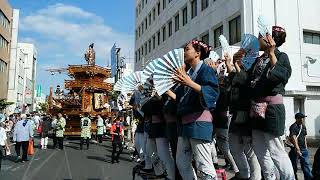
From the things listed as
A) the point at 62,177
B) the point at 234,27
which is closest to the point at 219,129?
the point at 62,177

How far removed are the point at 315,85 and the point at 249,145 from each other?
58.3 ft

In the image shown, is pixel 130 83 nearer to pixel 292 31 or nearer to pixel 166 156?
pixel 166 156

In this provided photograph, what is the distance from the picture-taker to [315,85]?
2080 centimetres

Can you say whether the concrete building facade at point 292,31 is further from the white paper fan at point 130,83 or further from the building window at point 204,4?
the white paper fan at point 130,83

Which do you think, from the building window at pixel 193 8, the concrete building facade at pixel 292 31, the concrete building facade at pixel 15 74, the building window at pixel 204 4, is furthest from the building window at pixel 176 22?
the concrete building facade at pixel 15 74

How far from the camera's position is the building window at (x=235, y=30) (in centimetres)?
2094

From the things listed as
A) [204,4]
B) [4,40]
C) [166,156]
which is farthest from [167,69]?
[4,40]

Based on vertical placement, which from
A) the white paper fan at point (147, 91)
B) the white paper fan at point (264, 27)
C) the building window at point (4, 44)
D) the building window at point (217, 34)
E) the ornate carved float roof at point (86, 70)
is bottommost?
the white paper fan at point (147, 91)

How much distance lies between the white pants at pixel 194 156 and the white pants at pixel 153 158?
1.35 meters

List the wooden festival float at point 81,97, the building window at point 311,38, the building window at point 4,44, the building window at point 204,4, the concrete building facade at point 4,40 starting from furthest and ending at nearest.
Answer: the building window at point 4,44
the concrete building facade at point 4,40
the wooden festival float at point 81,97
the building window at point 204,4
the building window at point 311,38

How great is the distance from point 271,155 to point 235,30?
710 inches

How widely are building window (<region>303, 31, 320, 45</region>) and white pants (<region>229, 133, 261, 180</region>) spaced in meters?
17.9

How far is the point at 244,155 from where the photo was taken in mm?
4836

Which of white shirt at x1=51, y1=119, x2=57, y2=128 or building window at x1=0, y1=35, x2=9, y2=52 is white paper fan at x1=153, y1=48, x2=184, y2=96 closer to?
white shirt at x1=51, y1=119, x2=57, y2=128
